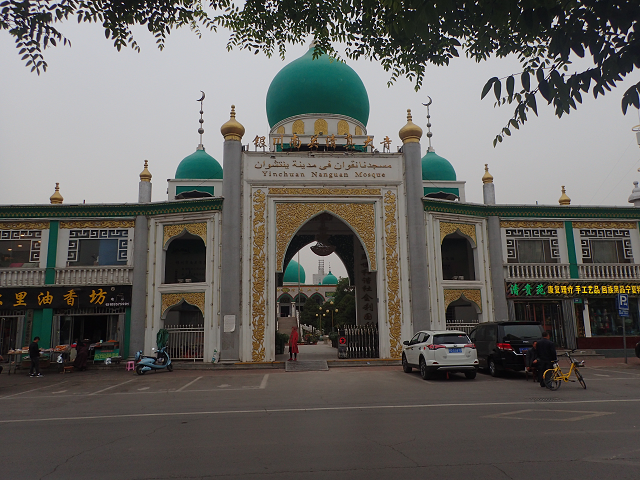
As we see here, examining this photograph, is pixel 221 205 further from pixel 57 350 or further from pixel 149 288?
pixel 57 350

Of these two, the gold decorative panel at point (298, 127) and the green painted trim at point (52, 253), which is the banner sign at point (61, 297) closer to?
the green painted trim at point (52, 253)

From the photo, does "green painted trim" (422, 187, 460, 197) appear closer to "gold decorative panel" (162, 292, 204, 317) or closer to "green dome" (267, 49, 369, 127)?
"green dome" (267, 49, 369, 127)

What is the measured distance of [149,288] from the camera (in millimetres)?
17891

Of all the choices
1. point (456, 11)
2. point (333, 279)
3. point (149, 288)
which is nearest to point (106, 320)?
point (149, 288)

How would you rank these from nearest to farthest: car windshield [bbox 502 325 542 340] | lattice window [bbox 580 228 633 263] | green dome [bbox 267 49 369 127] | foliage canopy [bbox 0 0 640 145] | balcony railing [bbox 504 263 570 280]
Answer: foliage canopy [bbox 0 0 640 145] → car windshield [bbox 502 325 542 340] → balcony railing [bbox 504 263 570 280] → lattice window [bbox 580 228 633 263] → green dome [bbox 267 49 369 127]

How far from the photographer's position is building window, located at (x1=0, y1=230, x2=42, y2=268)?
59.5 ft

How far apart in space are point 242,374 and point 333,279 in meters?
47.2

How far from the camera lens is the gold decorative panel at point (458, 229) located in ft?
62.2

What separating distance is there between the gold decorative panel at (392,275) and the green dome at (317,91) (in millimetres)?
5817

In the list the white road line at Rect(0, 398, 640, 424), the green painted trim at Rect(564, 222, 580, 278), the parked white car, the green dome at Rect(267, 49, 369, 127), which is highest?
the green dome at Rect(267, 49, 369, 127)

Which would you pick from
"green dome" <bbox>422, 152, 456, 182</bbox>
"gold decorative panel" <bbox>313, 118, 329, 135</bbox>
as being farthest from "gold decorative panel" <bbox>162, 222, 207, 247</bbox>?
"green dome" <bbox>422, 152, 456, 182</bbox>

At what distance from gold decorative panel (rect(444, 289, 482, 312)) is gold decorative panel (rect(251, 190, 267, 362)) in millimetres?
6705

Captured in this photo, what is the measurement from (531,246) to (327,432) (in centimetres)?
1608

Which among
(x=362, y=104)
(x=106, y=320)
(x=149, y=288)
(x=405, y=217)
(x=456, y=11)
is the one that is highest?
(x=362, y=104)
